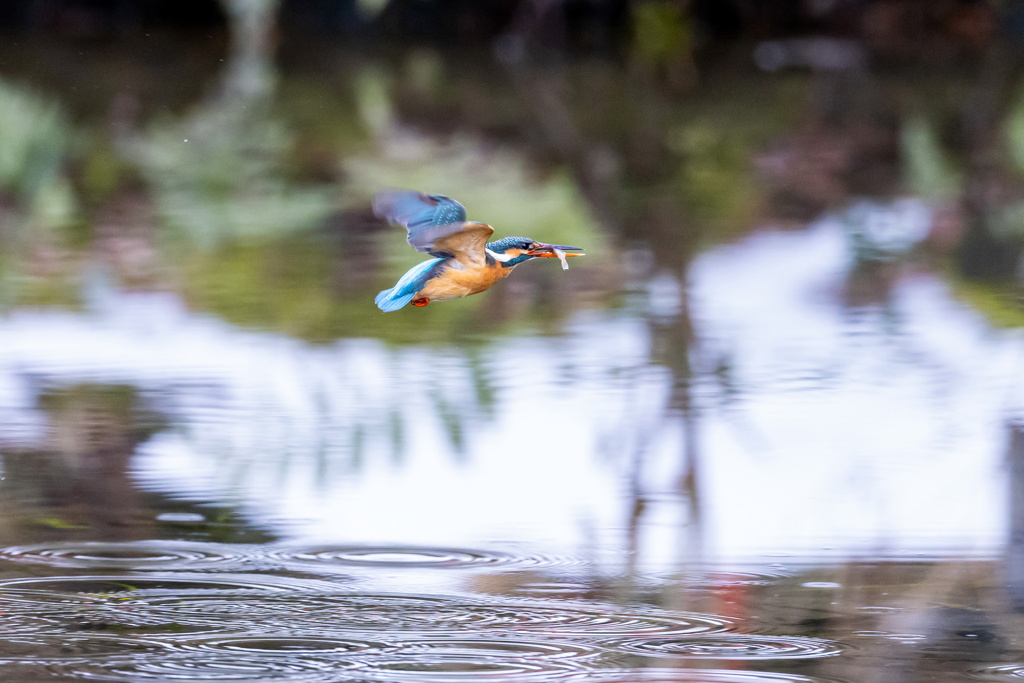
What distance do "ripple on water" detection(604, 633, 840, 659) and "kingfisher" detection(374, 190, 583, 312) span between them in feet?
1.60

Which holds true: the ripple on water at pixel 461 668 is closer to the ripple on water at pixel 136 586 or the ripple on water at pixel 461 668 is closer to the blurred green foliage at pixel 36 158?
the ripple on water at pixel 136 586

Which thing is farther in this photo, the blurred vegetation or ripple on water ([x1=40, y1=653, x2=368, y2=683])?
the blurred vegetation

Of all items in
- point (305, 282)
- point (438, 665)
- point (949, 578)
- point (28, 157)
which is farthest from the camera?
point (28, 157)

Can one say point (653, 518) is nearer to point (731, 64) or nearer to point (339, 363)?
point (339, 363)

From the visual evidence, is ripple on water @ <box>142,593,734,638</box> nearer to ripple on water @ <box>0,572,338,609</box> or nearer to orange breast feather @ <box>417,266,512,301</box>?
ripple on water @ <box>0,572,338,609</box>

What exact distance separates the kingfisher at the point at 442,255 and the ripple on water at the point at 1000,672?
1.93ft

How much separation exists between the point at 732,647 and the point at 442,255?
21.0 inches

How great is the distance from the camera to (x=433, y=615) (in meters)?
1.24

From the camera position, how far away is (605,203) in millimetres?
2932

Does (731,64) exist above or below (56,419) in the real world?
above

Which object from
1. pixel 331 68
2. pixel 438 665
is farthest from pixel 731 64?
pixel 438 665

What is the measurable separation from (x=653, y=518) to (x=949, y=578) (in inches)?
12.4

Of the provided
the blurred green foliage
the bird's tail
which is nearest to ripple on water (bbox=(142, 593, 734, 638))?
the bird's tail

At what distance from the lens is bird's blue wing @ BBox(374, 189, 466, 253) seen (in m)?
0.81
